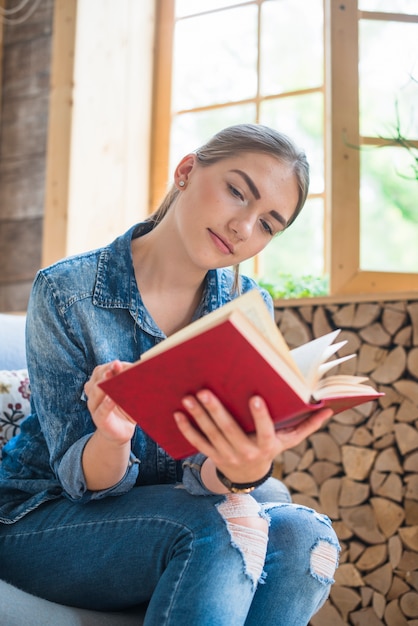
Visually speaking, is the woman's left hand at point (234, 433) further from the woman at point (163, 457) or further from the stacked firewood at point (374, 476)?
the stacked firewood at point (374, 476)

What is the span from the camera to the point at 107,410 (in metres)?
0.97

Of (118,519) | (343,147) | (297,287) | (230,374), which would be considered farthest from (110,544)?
(343,147)

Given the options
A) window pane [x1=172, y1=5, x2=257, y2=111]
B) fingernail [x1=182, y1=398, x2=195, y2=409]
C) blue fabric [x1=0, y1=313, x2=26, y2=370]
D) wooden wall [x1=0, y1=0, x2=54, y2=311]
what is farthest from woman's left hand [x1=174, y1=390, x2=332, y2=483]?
window pane [x1=172, y1=5, x2=257, y2=111]

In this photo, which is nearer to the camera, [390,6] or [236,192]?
[236,192]

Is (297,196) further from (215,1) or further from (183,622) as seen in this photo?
(215,1)

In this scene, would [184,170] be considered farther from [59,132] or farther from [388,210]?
[59,132]

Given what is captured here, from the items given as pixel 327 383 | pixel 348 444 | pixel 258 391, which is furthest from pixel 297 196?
pixel 348 444

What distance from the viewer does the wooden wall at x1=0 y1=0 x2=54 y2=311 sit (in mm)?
2697

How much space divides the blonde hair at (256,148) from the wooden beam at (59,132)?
1.33 m

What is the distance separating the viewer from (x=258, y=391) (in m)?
0.84

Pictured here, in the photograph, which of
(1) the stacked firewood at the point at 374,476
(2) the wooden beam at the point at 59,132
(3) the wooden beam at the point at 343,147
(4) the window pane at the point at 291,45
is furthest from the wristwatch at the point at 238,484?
(4) the window pane at the point at 291,45

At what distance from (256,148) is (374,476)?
1.12 m

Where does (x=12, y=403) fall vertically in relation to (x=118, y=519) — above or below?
above

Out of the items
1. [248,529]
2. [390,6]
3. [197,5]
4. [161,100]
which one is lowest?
[248,529]
